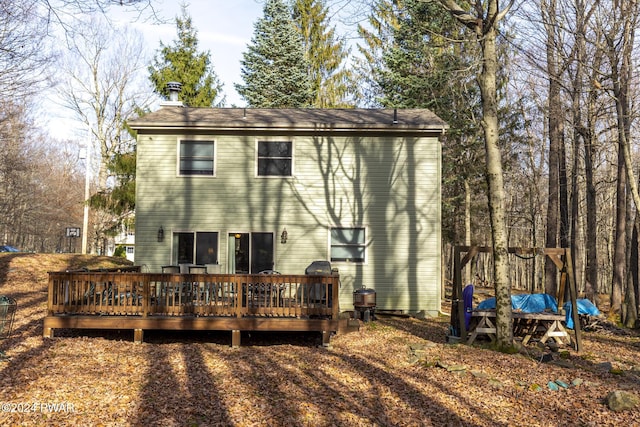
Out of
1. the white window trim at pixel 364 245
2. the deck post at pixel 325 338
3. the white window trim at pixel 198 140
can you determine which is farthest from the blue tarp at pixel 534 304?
the white window trim at pixel 198 140

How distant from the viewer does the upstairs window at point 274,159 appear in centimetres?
1362

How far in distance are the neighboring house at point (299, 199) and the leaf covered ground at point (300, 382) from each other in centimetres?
351

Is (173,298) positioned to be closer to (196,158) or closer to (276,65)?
(196,158)

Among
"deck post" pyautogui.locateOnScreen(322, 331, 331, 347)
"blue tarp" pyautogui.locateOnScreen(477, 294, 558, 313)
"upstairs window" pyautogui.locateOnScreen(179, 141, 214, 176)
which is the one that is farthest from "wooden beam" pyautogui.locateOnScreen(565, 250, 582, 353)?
"upstairs window" pyautogui.locateOnScreen(179, 141, 214, 176)

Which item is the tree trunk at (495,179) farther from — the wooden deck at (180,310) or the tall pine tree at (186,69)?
the tall pine tree at (186,69)

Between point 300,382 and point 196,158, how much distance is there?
848 centimetres

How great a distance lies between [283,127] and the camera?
43.8 ft

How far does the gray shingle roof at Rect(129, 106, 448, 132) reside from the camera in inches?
521

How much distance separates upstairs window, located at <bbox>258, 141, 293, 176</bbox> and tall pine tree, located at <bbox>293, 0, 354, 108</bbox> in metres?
19.2

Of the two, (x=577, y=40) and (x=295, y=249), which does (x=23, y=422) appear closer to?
(x=295, y=249)

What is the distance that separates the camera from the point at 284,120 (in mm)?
13680

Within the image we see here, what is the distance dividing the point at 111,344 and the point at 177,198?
542 cm

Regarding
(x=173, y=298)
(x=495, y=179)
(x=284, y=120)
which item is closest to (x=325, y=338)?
(x=173, y=298)

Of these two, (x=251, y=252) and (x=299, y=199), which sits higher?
(x=299, y=199)
